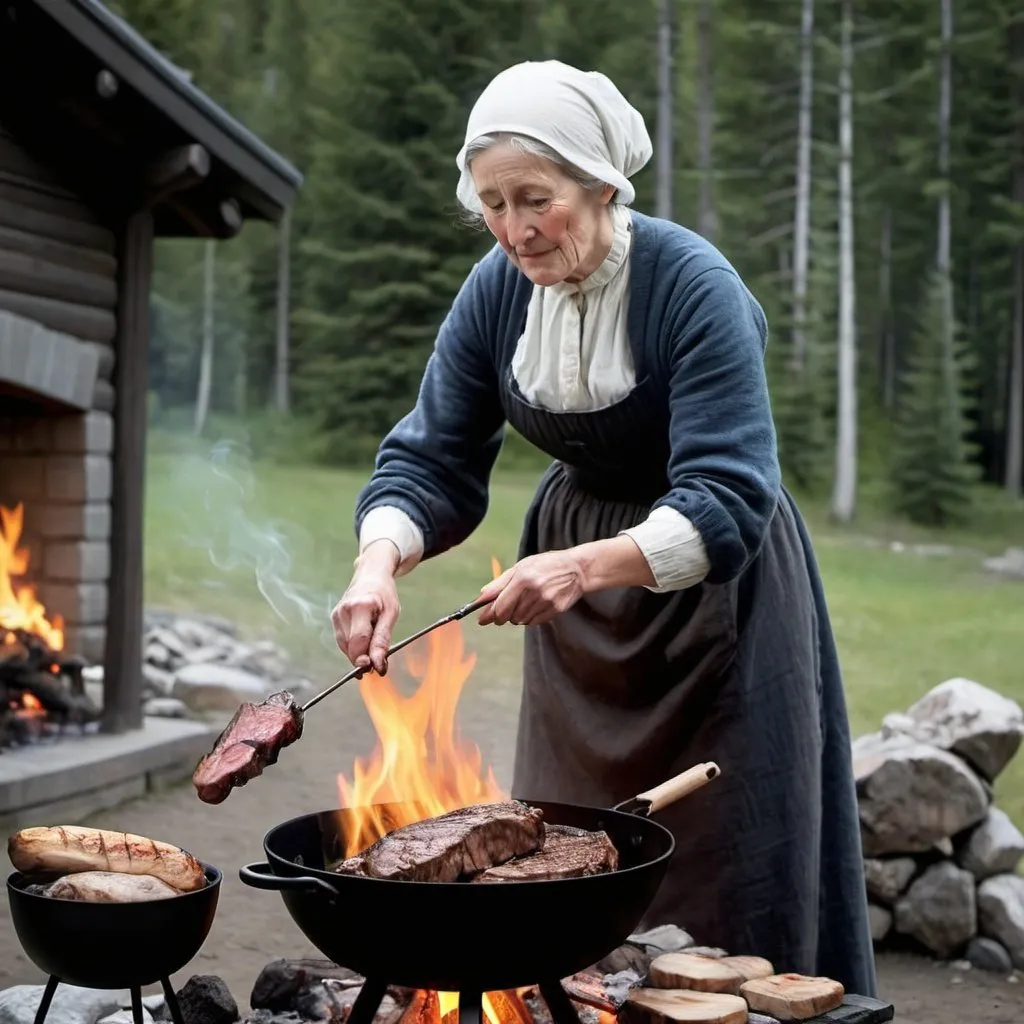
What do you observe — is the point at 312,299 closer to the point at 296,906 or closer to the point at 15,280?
the point at 15,280

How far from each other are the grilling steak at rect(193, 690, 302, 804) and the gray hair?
0.97 meters

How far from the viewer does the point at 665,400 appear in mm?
2654

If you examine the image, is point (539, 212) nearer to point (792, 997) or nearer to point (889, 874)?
point (792, 997)

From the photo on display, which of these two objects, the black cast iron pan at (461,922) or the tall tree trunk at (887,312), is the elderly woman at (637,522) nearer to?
the black cast iron pan at (461,922)

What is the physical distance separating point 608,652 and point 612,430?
45cm

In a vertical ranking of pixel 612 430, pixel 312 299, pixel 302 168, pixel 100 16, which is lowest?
pixel 612 430

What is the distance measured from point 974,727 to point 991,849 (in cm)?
43

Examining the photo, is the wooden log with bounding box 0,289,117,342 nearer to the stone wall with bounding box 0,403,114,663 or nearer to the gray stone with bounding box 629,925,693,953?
the stone wall with bounding box 0,403,114,663

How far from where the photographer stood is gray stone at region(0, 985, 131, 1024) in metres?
3.04

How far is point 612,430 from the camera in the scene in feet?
8.84

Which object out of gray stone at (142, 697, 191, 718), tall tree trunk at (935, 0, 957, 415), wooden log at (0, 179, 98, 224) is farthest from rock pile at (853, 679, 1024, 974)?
tall tree trunk at (935, 0, 957, 415)

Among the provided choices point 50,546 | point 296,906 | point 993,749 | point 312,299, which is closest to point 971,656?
point 993,749

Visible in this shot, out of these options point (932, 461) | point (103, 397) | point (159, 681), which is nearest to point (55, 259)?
point (103, 397)

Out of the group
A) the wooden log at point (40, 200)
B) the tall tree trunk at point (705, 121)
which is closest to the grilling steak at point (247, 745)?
the wooden log at point (40, 200)
